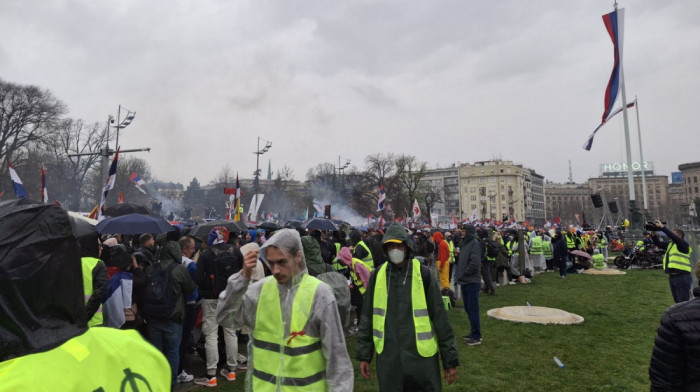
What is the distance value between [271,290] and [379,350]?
4.36 feet

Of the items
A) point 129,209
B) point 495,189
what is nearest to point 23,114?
point 129,209

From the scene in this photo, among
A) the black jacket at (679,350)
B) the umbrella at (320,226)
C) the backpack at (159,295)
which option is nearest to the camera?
the black jacket at (679,350)

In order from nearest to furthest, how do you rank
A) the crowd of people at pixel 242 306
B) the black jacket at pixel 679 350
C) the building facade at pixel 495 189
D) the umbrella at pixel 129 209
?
1. the crowd of people at pixel 242 306
2. the black jacket at pixel 679 350
3. the umbrella at pixel 129 209
4. the building facade at pixel 495 189

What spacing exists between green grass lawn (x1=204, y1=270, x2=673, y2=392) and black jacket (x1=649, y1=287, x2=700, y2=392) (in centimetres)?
303

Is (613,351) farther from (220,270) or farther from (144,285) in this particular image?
(144,285)

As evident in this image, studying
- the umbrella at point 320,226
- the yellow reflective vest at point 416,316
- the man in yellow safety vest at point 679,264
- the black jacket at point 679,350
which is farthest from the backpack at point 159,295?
the man in yellow safety vest at point 679,264

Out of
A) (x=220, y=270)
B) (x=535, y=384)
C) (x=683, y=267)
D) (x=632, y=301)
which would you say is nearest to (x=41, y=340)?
(x=220, y=270)

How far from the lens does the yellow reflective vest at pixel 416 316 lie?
3488mm

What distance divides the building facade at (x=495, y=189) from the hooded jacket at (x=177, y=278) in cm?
12229

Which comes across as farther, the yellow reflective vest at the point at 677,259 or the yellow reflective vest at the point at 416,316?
the yellow reflective vest at the point at 677,259

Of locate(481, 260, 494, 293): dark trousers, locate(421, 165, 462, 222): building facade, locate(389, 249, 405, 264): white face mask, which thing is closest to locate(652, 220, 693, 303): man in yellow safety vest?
locate(481, 260, 494, 293): dark trousers

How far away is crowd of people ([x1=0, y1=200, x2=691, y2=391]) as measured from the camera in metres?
1.07

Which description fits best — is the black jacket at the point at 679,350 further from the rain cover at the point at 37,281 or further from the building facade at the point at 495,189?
the building facade at the point at 495,189

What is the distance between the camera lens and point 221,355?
21.9ft
